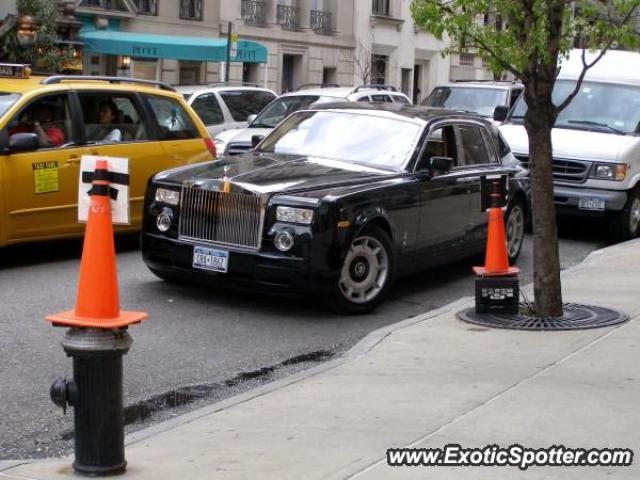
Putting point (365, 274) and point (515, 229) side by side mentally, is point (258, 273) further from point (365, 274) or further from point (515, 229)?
point (515, 229)

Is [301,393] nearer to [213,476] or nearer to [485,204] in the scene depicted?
[213,476]

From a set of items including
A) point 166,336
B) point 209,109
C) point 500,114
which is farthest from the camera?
point 209,109

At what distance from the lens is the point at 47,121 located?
425 inches

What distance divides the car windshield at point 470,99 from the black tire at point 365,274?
11677mm

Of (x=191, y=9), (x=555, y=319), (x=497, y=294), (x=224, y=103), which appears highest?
(x=191, y=9)

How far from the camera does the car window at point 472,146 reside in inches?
435

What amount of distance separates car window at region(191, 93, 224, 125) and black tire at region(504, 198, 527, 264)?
8.69 meters

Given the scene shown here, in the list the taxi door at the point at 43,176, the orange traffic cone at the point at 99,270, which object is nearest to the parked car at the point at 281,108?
the taxi door at the point at 43,176

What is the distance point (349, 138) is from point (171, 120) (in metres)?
2.68

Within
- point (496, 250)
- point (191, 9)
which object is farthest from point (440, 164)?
point (191, 9)

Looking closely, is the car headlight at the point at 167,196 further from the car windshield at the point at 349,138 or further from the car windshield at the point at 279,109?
the car windshield at the point at 279,109

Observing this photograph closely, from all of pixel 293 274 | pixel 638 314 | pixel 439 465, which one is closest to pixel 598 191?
pixel 638 314

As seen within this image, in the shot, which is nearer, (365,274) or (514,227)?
(365,274)

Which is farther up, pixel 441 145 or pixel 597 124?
pixel 597 124
